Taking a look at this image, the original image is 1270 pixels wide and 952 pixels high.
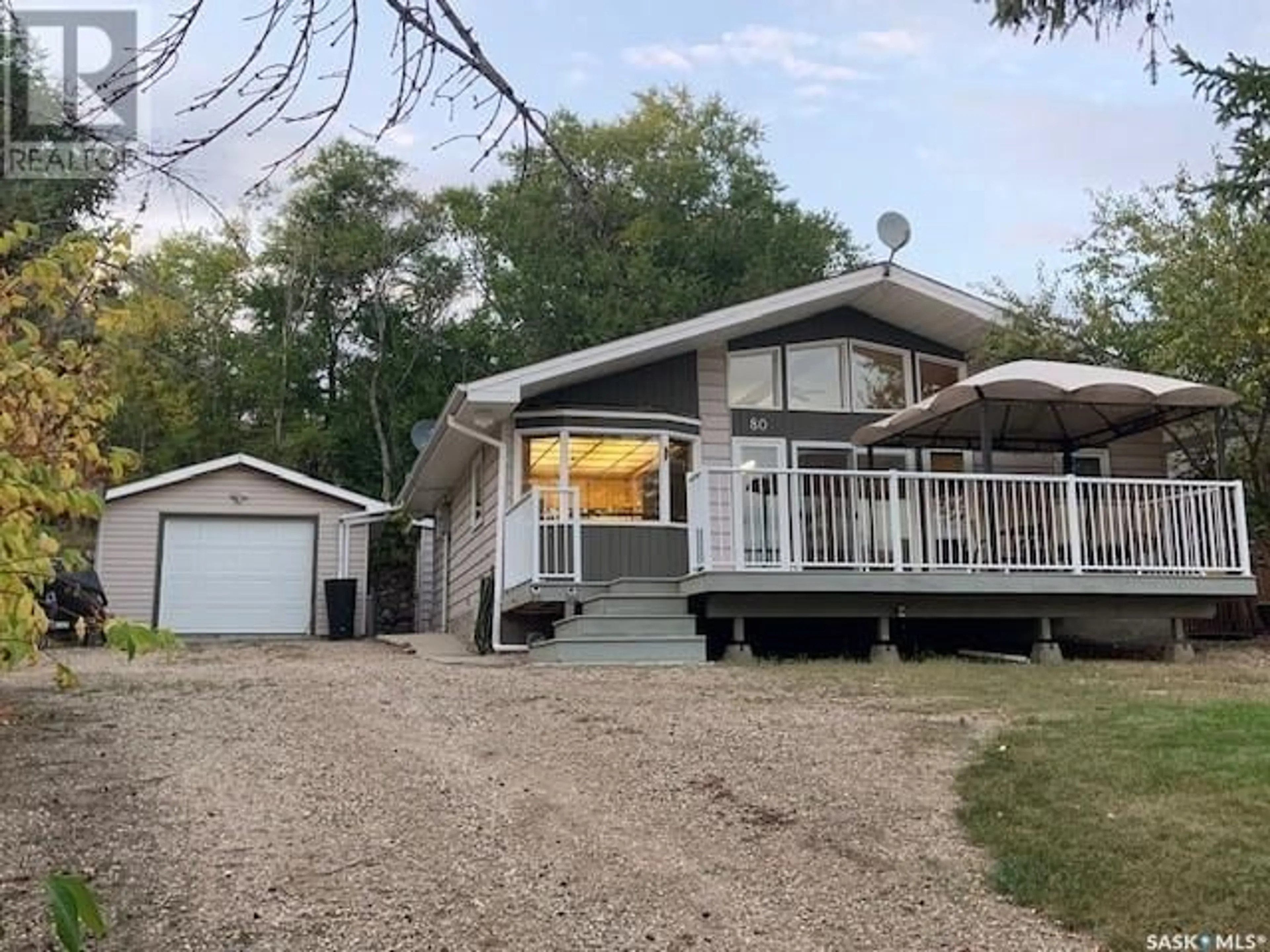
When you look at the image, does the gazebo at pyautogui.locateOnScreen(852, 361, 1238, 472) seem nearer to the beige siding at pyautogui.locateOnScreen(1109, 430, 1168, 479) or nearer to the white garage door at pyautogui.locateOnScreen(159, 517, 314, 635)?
the beige siding at pyautogui.locateOnScreen(1109, 430, 1168, 479)

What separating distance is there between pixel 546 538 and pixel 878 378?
467 cm

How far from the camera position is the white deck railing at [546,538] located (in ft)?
39.1

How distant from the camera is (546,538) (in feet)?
40.1

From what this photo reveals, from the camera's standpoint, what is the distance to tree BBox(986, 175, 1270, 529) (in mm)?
12336

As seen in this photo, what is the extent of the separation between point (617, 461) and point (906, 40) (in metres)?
9.13

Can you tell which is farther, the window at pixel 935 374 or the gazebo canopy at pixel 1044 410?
the window at pixel 935 374

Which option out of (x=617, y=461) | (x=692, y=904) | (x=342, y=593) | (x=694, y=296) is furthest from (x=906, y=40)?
(x=694, y=296)

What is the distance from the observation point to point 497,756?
6.36m

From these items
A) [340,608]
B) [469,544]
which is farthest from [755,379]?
[340,608]

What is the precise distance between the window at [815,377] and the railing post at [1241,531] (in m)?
4.27

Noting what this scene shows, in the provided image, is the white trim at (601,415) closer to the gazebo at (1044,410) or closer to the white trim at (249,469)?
the gazebo at (1044,410)

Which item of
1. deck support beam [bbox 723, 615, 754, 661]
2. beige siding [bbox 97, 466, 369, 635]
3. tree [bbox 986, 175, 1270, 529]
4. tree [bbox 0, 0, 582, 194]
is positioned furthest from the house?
tree [bbox 0, 0, 582, 194]

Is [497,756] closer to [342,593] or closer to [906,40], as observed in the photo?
[906,40]

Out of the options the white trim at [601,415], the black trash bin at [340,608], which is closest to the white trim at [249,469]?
the black trash bin at [340,608]
